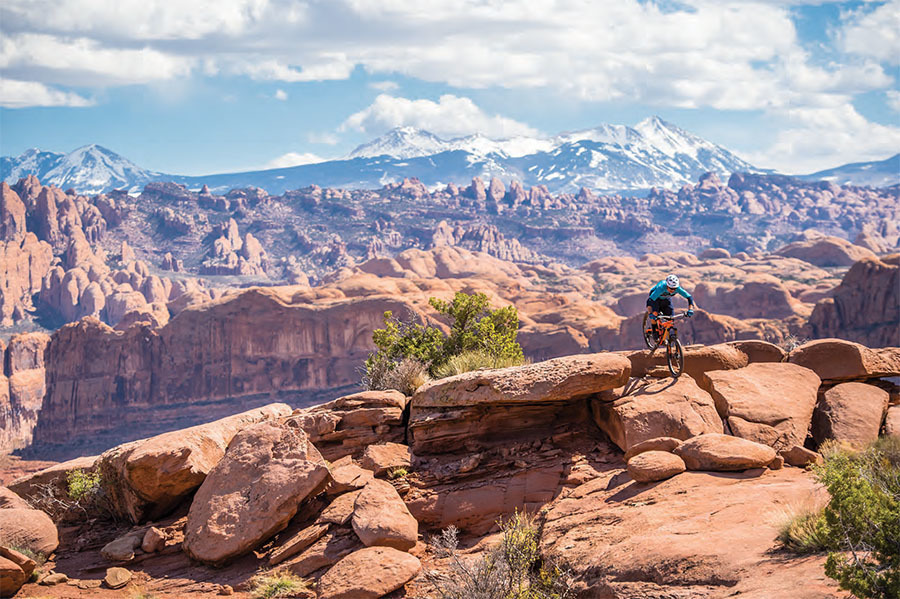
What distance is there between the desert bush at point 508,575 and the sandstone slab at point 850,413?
769cm

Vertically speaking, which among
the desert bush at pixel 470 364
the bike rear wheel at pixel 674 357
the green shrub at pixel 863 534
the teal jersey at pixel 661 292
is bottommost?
the green shrub at pixel 863 534

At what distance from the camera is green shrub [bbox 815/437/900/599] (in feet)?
27.6

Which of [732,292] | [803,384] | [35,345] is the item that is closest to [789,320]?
[732,292]

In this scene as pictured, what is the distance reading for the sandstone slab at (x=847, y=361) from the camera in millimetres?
18344

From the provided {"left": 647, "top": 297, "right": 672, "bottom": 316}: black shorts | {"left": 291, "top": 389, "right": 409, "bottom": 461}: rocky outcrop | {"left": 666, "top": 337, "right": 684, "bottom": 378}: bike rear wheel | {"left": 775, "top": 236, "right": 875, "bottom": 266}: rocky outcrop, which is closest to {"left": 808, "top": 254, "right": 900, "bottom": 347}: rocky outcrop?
{"left": 647, "top": 297, "right": 672, "bottom": 316}: black shorts

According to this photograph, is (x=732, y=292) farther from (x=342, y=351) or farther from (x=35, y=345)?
(x=35, y=345)

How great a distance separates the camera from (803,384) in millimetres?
17875

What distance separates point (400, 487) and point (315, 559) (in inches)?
105

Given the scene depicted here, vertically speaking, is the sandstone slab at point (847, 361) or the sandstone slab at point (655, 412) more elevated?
the sandstone slab at point (847, 361)

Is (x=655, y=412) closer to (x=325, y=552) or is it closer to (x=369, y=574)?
(x=369, y=574)

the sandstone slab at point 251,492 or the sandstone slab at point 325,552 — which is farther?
the sandstone slab at point 251,492

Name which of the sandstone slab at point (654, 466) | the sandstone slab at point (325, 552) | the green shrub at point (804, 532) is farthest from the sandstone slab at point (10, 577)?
the green shrub at point (804, 532)

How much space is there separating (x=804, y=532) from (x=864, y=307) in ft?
318

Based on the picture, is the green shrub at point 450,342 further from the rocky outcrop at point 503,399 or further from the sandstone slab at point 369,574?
the sandstone slab at point 369,574
